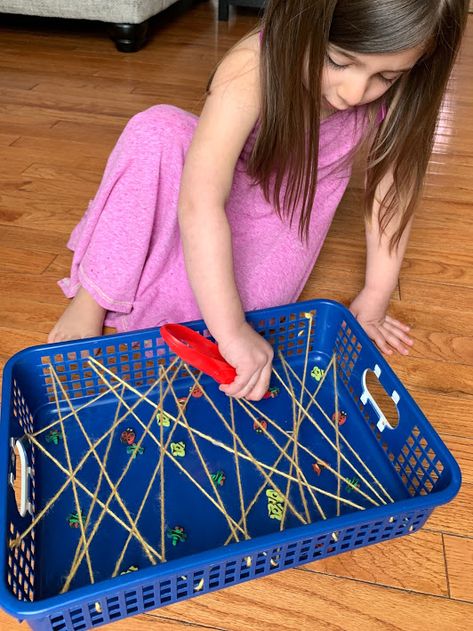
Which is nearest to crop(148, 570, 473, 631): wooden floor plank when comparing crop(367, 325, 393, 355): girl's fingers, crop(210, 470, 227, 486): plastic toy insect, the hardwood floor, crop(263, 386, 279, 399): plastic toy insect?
the hardwood floor

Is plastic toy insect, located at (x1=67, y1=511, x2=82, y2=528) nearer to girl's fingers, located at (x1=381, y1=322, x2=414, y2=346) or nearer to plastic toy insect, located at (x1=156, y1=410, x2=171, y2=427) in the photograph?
plastic toy insect, located at (x1=156, y1=410, x2=171, y2=427)

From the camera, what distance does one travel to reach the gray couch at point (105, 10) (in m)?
1.75

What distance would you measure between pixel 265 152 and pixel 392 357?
0.34m

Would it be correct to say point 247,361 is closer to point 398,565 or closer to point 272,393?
point 272,393

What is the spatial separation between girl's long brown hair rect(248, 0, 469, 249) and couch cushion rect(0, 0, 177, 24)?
1.27 m

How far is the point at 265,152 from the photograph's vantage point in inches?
26.2

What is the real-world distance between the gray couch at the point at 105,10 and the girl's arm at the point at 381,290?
1.30 meters

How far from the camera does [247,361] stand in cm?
67

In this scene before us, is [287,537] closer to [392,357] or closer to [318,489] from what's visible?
[318,489]

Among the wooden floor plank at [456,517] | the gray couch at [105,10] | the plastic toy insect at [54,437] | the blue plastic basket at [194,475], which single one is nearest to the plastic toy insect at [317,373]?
the blue plastic basket at [194,475]

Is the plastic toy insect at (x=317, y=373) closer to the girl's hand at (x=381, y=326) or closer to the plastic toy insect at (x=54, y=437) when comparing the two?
the girl's hand at (x=381, y=326)

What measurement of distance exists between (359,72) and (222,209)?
0.64 ft

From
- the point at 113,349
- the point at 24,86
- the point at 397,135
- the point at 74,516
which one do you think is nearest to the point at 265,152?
the point at 397,135

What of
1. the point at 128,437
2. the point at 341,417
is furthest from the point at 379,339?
the point at 128,437
